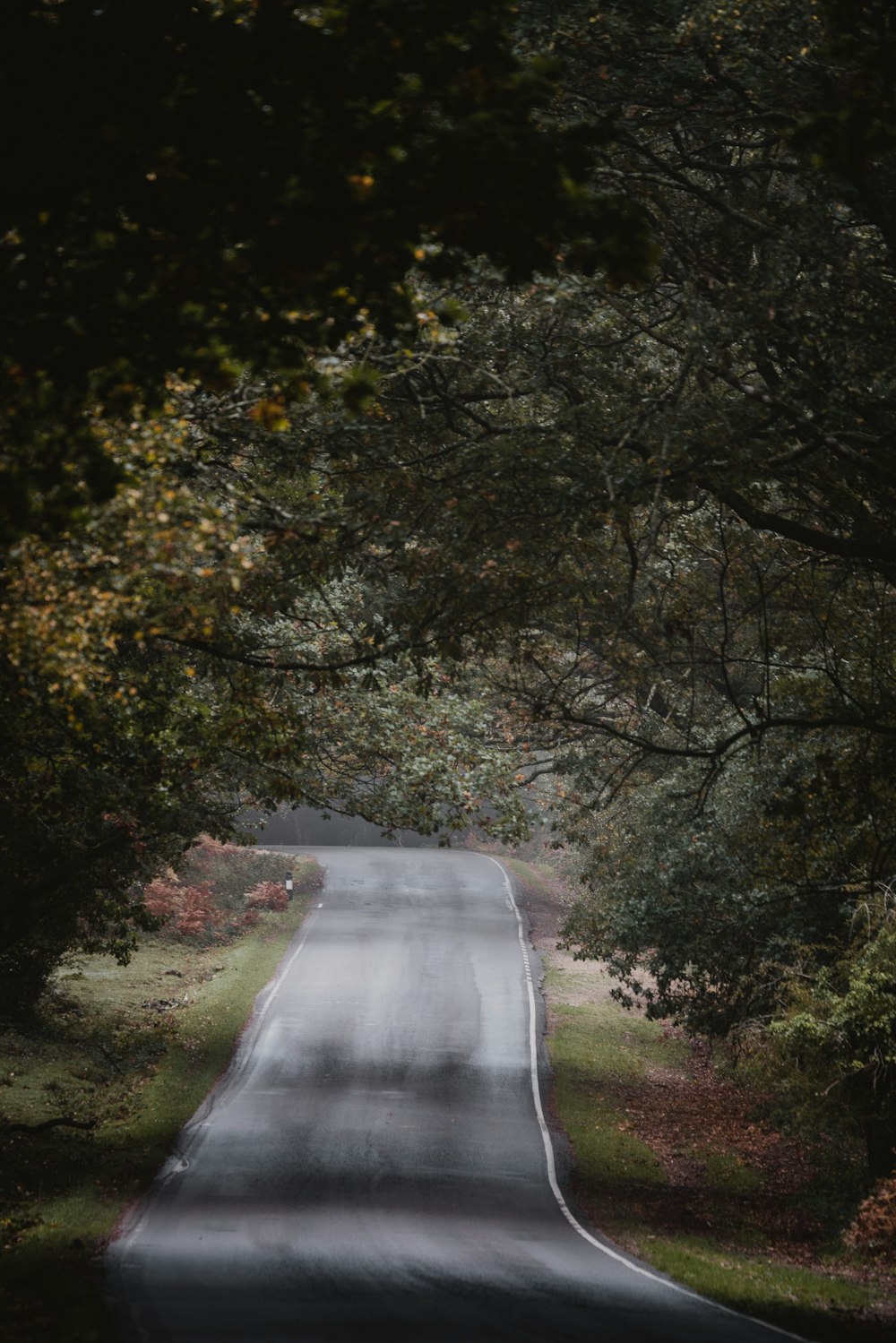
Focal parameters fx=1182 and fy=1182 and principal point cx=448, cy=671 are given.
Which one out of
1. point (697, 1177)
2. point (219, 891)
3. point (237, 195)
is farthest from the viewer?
point (219, 891)

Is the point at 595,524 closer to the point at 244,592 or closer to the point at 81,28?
the point at 244,592

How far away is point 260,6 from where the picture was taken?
5.65 m

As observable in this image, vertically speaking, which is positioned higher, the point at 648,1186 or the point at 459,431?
the point at 459,431

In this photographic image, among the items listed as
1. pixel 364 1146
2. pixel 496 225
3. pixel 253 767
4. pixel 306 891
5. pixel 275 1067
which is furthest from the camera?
pixel 306 891

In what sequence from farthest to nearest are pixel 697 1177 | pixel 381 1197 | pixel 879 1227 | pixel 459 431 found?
pixel 697 1177
pixel 381 1197
pixel 879 1227
pixel 459 431

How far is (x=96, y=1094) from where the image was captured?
2078cm

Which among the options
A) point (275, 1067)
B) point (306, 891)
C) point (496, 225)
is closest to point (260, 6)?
point (496, 225)

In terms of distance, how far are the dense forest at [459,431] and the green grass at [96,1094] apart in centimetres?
239

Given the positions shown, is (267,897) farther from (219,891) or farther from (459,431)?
(459,431)

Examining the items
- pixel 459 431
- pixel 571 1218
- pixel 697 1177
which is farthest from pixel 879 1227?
pixel 459 431

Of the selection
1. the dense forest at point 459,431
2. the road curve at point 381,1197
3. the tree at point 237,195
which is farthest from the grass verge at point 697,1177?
the tree at point 237,195

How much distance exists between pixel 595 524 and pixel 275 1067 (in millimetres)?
15383

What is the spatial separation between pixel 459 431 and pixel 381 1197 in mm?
10320

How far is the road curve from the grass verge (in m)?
0.68
